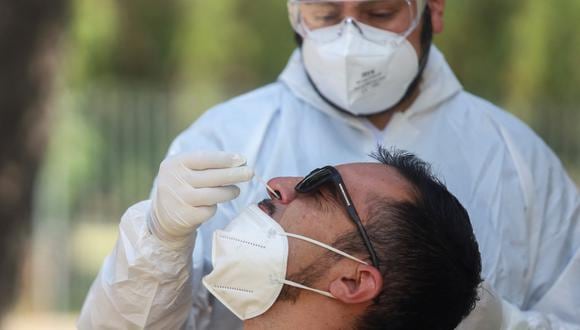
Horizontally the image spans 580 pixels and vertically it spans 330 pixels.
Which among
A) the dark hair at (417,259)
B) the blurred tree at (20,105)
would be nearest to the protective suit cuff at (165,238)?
the dark hair at (417,259)

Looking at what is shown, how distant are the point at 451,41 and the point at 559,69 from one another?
1191 mm

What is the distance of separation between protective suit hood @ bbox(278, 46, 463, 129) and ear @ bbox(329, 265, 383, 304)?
33.9 inches

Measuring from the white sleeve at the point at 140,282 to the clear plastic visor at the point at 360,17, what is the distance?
0.79 meters

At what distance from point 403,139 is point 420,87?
20 centimetres

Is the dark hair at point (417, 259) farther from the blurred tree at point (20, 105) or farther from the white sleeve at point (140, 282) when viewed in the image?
the blurred tree at point (20, 105)

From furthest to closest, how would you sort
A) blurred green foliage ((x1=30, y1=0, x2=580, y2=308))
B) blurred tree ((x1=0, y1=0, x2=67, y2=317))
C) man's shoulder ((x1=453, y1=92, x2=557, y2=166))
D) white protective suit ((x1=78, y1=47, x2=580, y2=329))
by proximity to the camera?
blurred green foliage ((x1=30, y1=0, x2=580, y2=308)), blurred tree ((x1=0, y1=0, x2=67, y2=317)), man's shoulder ((x1=453, y1=92, x2=557, y2=166)), white protective suit ((x1=78, y1=47, x2=580, y2=329))

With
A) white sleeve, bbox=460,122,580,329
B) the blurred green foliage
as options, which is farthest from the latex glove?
the blurred green foliage

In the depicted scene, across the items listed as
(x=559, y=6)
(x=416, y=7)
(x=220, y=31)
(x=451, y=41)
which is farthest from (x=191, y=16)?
(x=416, y=7)

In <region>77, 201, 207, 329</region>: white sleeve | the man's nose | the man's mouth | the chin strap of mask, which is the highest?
the chin strap of mask

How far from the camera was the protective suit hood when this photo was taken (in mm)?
3301

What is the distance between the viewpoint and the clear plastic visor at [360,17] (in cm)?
318

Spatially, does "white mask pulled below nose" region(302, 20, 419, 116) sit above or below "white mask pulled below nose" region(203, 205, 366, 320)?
above

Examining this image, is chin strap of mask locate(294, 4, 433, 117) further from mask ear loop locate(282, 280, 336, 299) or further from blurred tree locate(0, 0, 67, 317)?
blurred tree locate(0, 0, 67, 317)

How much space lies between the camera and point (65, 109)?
9727 mm
